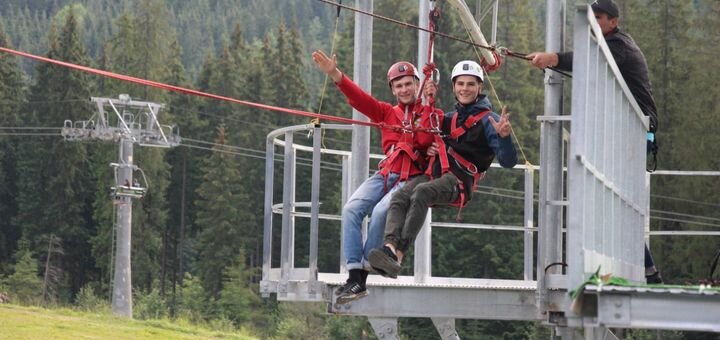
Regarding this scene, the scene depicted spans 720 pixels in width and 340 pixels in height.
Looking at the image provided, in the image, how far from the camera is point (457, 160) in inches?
436

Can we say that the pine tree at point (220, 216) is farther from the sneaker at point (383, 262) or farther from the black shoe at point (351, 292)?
the sneaker at point (383, 262)

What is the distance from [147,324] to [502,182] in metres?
24.9

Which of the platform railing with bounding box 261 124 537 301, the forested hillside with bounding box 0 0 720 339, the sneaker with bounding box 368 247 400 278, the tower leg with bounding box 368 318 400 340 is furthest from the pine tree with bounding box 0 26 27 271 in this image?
the sneaker with bounding box 368 247 400 278

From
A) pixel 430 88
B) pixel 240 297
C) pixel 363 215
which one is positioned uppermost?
pixel 430 88

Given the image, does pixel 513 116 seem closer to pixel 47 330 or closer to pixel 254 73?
pixel 254 73

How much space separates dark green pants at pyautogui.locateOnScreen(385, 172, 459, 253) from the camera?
10641mm

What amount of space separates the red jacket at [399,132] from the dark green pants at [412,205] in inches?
12.0

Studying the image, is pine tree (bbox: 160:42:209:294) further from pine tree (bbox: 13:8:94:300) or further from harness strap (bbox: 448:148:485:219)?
harness strap (bbox: 448:148:485:219)

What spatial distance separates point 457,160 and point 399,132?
0.51 m

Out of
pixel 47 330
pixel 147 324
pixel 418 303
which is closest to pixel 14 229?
pixel 147 324

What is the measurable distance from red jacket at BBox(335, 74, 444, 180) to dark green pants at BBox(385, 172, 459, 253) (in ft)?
1.00

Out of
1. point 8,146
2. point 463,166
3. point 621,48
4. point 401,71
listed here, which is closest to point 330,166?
point 8,146

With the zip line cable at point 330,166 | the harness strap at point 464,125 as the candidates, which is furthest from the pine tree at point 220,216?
the harness strap at point 464,125

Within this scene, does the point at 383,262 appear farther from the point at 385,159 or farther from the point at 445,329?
the point at 445,329
